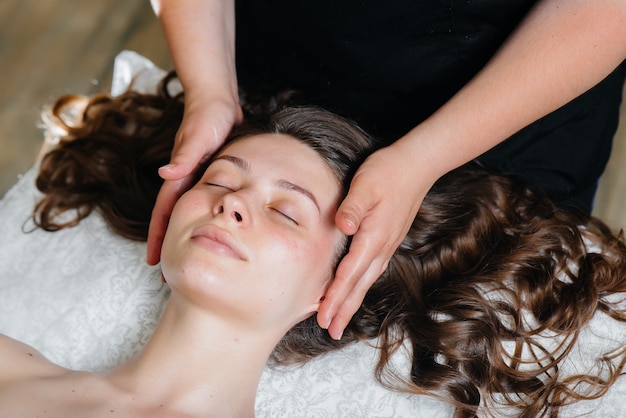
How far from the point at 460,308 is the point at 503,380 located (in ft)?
0.60

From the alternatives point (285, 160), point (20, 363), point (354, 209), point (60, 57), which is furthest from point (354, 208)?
point (60, 57)

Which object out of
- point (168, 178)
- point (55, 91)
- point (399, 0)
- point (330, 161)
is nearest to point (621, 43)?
point (399, 0)

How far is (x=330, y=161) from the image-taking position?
180 cm

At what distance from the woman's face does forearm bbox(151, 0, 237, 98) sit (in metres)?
0.21

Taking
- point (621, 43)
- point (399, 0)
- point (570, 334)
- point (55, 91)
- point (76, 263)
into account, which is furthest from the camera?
point (55, 91)

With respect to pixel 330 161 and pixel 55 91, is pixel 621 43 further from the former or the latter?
pixel 55 91

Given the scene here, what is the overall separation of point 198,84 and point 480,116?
25.0 inches

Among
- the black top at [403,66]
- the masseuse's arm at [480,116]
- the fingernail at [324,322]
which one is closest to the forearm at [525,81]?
the masseuse's arm at [480,116]

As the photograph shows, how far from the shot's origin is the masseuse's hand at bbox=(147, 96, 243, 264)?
1.80 meters

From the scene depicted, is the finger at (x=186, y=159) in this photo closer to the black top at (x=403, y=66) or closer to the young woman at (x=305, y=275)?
the young woman at (x=305, y=275)

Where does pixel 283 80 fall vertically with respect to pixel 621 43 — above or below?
below

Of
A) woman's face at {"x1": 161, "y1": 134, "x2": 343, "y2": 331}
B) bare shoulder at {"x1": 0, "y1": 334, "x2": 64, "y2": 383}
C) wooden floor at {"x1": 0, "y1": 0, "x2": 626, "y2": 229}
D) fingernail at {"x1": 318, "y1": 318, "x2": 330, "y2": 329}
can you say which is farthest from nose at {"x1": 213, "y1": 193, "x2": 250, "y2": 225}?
wooden floor at {"x1": 0, "y1": 0, "x2": 626, "y2": 229}

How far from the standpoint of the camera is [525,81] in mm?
1688

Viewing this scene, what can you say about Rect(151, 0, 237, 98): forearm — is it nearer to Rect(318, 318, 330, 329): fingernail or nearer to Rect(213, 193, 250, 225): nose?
Rect(213, 193, 250, 225): nose
